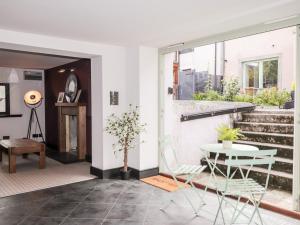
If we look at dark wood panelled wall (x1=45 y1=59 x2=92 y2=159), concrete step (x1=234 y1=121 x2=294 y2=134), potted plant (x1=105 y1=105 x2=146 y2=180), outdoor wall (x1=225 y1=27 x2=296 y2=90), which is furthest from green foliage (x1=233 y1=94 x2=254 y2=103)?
dark wood panelled wall (x1=45 y1=59 x2=92 y2=159)

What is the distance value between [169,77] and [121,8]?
86.9 inches

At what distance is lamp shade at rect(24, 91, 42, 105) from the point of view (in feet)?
23.9

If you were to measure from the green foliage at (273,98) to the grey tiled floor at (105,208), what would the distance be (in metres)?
4.06

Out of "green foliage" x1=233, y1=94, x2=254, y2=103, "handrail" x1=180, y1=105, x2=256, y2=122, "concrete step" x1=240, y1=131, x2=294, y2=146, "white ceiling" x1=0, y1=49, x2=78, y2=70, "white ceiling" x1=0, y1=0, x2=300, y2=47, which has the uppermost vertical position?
"white ceiling" x1=0, y1=49, x2=78, y2=70

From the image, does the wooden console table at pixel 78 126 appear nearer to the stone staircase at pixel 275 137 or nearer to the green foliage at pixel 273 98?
the stone staircase at pixel 275 137

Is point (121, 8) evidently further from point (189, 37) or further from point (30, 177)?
point (30, 177)

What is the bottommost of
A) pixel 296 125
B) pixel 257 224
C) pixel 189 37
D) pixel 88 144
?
pixel 257 224

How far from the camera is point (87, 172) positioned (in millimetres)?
5012

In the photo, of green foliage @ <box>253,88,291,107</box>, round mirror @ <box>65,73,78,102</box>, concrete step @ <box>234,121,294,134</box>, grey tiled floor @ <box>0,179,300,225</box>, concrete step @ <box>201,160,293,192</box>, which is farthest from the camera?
green foliage @ <box>253,88,291,107</box>

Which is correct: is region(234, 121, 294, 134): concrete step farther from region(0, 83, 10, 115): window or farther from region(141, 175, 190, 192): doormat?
region(0, 83, 10, 115): window

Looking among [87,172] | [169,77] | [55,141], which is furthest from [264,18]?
[55,141]

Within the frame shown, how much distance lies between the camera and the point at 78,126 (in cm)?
592

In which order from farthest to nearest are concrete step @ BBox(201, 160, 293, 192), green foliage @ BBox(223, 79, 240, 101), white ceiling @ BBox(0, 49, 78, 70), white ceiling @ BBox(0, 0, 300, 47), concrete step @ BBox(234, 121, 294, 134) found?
green foliage @ BBox(223, 79, 240, 101) < white ceiling @ BBox(0, 49, 78, 70) < concrete step @ BBox(234, 121, 294, 134) < concrete step @ BBox(201, 160, 293, 192) < white ceiling @ BBox(0, 0, 300, 47)

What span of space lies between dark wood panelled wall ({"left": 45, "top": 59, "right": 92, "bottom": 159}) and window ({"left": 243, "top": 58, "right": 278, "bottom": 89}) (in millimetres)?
5332
